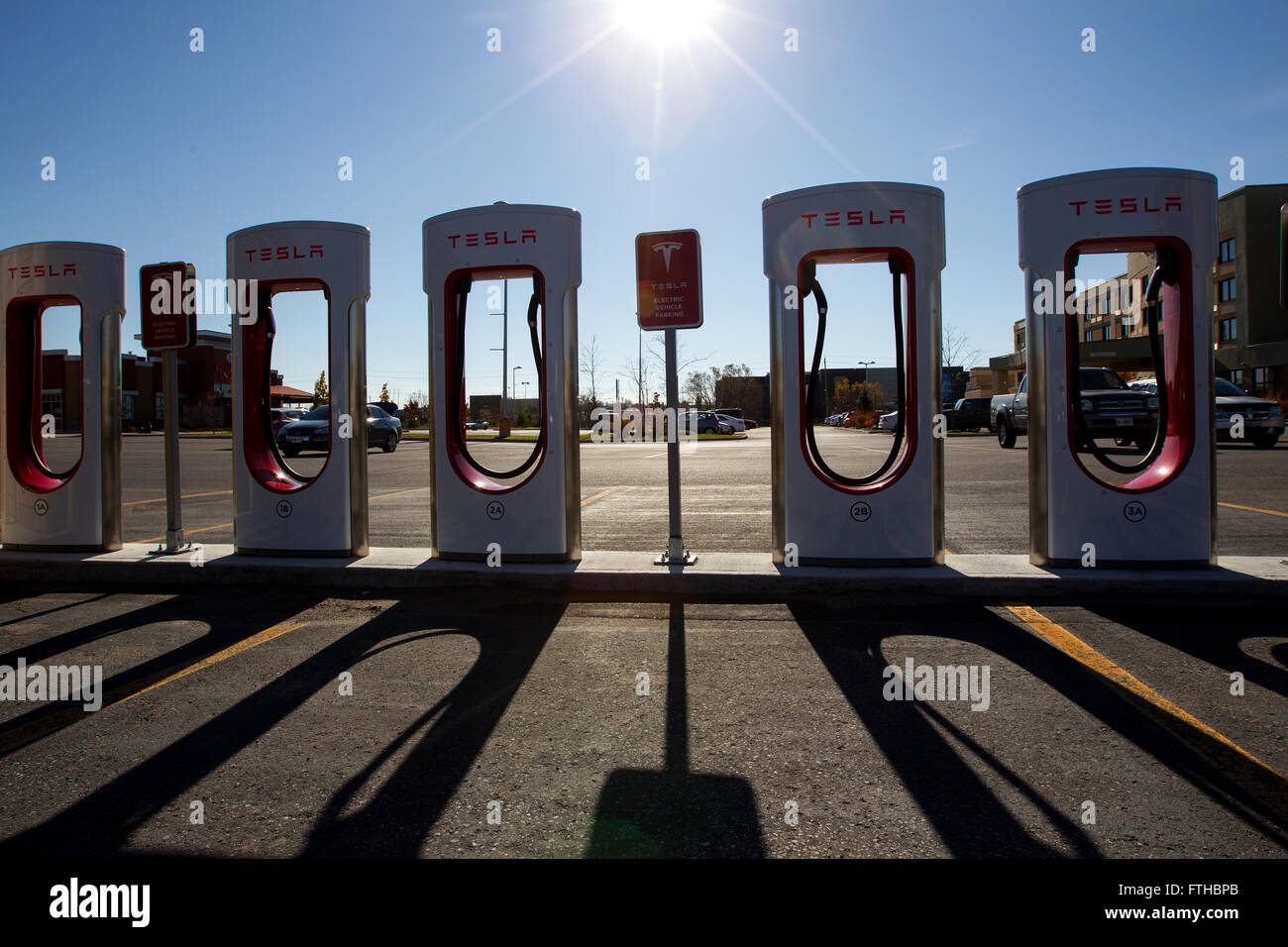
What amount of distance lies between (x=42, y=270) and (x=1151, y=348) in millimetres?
8591

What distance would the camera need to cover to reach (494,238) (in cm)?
621

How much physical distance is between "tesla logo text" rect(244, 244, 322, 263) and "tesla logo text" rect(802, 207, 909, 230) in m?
3.83

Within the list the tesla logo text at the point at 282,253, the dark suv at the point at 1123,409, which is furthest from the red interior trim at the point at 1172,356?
the dark suv at the point at 1123,409

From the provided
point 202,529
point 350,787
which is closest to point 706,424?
point 202,529

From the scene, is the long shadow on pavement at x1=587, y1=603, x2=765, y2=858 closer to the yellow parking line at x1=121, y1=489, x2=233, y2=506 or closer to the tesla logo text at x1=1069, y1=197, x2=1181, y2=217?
the tesla logo text at x1=1069, y1=197, x2=1181, y2=217

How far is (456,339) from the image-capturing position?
645 cm

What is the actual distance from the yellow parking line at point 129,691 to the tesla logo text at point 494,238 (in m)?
3.05

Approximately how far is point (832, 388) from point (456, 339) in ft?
309

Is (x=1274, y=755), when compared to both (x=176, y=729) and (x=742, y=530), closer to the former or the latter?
(x=176, y=729)

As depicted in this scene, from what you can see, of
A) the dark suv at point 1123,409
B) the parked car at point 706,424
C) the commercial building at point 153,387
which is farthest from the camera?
the commercial building at point 153,387

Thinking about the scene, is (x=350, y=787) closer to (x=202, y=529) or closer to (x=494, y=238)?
(x=494, y=238)

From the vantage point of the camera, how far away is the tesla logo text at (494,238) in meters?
6.17

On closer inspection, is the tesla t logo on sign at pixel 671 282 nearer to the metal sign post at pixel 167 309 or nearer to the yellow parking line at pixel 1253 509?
the metal sign post at pixel 167 309
